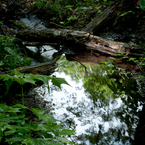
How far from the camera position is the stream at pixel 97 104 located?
5.22 feet

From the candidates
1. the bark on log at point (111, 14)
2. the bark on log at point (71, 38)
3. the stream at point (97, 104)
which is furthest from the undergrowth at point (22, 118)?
the bark on log at point (111, 14)

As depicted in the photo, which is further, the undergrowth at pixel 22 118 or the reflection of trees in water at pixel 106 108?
the reflection of trees in water at pixel 106 108

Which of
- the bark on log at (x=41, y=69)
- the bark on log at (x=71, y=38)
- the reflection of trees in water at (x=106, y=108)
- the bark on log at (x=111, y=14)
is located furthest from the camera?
the bark on log at (x=111, y=14)

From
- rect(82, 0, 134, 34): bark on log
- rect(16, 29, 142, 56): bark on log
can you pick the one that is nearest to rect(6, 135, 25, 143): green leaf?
rect(16, 29, 142, 56): bark on log

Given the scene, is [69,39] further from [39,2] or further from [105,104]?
[39,2]

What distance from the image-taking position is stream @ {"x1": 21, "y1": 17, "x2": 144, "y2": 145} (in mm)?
1591

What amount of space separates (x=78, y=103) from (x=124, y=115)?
70 centimetres

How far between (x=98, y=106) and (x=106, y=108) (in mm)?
125

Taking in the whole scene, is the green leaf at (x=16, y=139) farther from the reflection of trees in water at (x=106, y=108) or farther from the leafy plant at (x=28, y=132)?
the reflection of trees in water at (x=106, y=108)

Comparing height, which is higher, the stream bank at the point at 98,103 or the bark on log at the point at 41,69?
the bark on log at the point at 41,69

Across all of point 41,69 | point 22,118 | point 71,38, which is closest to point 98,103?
point 22,118

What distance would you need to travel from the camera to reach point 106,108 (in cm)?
196

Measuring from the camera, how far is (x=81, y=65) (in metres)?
3.23

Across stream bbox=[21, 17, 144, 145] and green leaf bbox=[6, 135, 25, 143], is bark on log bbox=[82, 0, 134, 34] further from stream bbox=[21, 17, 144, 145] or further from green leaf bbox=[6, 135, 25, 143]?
green leaf bbox=[6, 135, 25, 143]
